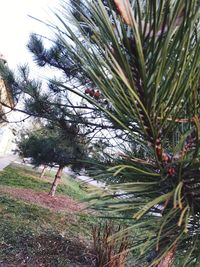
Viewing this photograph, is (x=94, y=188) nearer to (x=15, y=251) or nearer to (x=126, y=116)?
(x=126, y=116)

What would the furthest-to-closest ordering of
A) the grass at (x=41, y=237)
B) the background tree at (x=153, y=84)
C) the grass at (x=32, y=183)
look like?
the grass at (x=32, y=183), the grass at (x=41, y=237), the background tree at (x=153, y=84)

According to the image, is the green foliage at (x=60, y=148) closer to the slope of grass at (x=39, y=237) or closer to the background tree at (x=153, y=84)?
A: the slope of grass at (x=39, y=237)

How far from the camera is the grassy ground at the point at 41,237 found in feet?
12.1

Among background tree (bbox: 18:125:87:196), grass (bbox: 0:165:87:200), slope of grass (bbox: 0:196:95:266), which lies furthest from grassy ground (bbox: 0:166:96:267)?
grass (bbox: 0:165:87:200)

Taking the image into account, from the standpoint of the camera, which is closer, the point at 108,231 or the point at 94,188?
the point at 94,188

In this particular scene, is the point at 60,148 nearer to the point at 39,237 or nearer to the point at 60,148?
the point at 60,148

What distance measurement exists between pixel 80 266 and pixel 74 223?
211 centimetres

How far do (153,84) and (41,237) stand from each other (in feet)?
13.3

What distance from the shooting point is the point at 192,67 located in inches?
26.2

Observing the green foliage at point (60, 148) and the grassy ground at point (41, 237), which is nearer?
the green foliage at point (60, 148)

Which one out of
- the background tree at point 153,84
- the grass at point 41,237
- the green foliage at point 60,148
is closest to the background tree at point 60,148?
the green foliage at point 60,148

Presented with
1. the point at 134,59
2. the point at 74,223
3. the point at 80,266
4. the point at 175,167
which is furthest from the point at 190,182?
the point at 74,223

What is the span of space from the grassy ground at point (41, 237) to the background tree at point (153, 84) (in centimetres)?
307

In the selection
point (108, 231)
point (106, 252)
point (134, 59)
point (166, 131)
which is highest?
point (134, 59)
